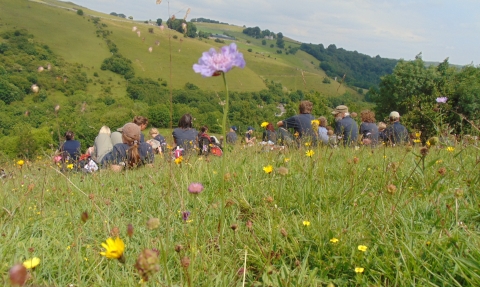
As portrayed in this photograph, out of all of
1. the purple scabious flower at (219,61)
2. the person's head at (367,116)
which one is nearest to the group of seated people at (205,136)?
the person's head at (367,116)

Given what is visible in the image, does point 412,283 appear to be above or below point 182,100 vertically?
above

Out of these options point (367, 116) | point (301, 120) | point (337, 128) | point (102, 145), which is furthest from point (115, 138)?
point (367, 116)

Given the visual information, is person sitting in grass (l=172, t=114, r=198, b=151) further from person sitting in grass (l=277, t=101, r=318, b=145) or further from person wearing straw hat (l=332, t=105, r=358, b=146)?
person wearing straw hat (l=332, t=105, r=358, b=146)

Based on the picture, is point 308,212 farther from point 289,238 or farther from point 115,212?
point 115,212

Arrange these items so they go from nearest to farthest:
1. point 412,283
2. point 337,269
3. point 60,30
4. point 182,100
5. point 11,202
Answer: point 412,283, point 337,269, point 11,202, point 182,100, point 60,30

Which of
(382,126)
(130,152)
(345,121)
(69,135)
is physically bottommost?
(69,135)

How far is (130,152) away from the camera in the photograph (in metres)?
4.24

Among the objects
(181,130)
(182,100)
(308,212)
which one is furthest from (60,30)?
(308,212)

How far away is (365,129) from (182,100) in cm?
2758

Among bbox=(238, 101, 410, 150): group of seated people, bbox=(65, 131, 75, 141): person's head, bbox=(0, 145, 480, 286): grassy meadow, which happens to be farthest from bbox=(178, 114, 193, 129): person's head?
bbox=(0, 145, 480, 286): grassy meadow

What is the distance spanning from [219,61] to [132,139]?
384 cm

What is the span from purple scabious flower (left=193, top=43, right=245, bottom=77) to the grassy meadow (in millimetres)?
304

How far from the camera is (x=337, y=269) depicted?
1490 millimetres

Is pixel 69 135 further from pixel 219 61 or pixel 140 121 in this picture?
pixel 219 61
